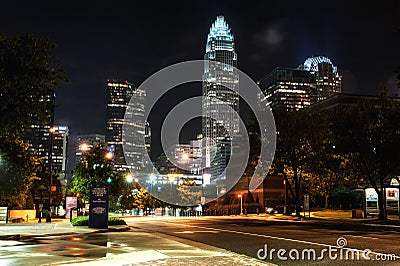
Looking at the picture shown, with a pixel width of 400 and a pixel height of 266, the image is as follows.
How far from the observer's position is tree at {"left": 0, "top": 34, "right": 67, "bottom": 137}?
17.1 metres

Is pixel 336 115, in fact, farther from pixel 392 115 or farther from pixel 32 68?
→ pixel 32 68

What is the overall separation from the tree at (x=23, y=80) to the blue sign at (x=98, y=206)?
1362 cm

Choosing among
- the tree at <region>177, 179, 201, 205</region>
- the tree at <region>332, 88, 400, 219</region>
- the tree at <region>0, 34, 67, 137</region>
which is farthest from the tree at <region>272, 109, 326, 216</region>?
the tree at <region>177, 179, 201, 205</region>

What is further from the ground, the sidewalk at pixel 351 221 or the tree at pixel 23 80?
the tree at pixel 23 80

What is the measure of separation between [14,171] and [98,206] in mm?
21259

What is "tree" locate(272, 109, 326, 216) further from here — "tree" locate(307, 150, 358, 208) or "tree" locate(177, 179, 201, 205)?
"tree" locate(177, 179, 201, 205)

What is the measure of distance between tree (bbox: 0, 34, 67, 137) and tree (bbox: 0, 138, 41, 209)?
30.8 metres

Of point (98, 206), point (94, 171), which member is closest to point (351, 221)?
point (94, 171)

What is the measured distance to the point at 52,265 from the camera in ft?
42.8

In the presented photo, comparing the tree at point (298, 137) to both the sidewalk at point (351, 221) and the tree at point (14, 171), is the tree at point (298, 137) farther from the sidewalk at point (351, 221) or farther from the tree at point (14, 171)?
the tree at point (14, 171)

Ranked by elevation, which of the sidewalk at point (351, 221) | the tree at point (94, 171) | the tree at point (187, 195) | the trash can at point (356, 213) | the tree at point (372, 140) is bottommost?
the sidewalk at point (351, 221)

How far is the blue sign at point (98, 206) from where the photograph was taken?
3144 centimetres

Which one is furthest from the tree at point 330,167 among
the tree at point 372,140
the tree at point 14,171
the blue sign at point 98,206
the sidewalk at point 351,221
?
the tree at point 14,171

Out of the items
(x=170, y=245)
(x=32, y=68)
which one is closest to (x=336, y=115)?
(x=170, y=245)
